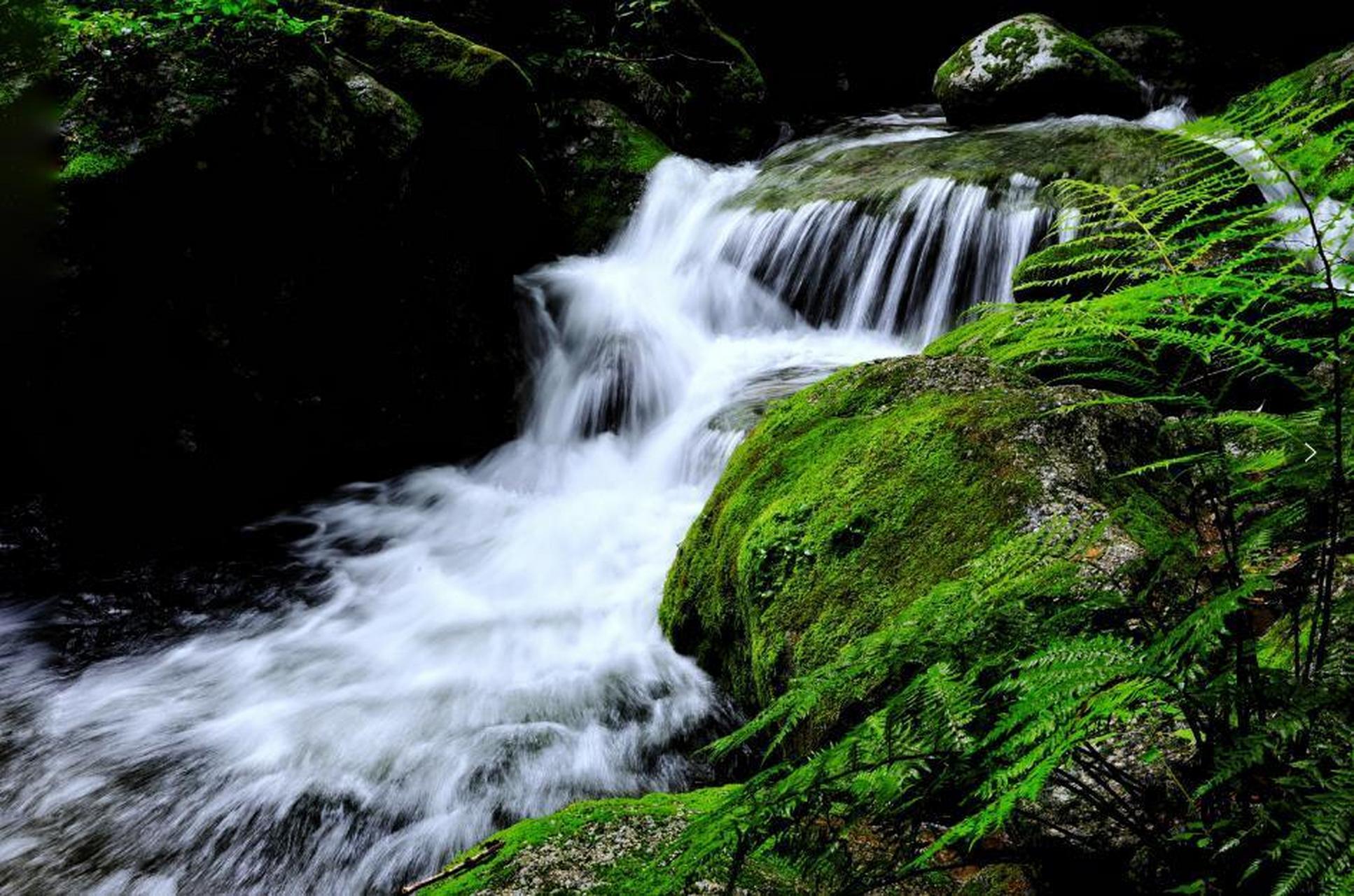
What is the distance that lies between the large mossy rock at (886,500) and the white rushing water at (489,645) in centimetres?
85

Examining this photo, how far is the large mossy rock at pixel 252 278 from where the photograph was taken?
17.3ft

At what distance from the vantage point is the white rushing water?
133 inches

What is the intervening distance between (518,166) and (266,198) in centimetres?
336

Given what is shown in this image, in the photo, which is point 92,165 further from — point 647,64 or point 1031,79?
point 1031,79

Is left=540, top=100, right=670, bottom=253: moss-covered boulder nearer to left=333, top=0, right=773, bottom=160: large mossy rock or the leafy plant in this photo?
left=333, top=0, right=773, bottom=160: large mossy rock

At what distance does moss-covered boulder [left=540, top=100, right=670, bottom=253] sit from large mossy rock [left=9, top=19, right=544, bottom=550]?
311 centimetres

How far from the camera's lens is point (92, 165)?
5.19 metres

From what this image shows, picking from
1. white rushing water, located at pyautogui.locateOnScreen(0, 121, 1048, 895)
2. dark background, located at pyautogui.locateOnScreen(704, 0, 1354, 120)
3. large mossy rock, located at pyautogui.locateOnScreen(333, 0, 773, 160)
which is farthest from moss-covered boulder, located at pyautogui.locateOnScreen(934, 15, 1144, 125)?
dark background, located at pyautogui.locateOnScreen(704, 0, 1354, 120)

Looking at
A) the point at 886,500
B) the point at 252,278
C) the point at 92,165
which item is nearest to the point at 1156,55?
the point at 886,500

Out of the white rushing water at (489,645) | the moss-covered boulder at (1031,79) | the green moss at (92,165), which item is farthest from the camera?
the moss-covered boulder at (1031,79)

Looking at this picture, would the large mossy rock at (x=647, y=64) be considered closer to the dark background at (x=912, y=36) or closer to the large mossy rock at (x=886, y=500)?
the dark background at (x=912, y=36)

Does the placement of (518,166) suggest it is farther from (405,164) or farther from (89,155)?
(89,155)

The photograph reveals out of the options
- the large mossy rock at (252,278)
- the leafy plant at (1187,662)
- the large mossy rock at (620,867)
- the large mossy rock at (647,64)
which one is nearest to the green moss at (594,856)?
the large mossy rock at (620,867)

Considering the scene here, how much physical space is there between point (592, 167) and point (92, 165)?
7129 millimetres
